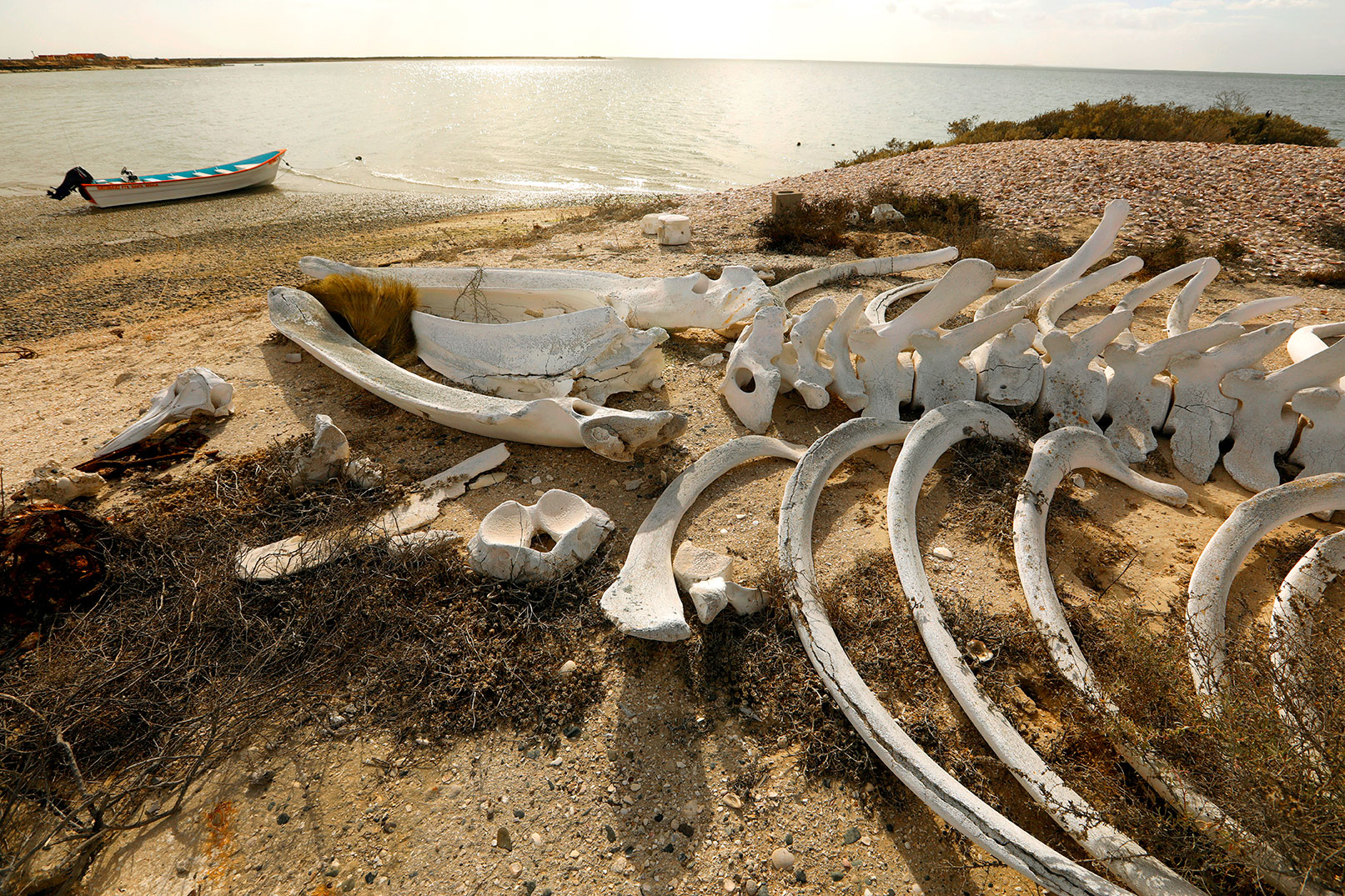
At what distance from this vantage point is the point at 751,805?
229 centimetres

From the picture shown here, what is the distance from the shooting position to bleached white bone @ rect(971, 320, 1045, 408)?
4.19m

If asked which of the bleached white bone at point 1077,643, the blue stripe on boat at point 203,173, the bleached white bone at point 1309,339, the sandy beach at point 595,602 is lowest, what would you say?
the sandy beach at point 595,602

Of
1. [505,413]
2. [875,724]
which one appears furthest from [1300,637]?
[505,413]

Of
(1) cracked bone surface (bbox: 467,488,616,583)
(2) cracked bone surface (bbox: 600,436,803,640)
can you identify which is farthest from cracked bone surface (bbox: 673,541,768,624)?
(1) cracked bone surface (bbox: 467,488,616,583)

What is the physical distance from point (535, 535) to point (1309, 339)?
5417 mm

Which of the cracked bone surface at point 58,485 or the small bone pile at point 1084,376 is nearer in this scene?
the cracked bone surface at point 58,485

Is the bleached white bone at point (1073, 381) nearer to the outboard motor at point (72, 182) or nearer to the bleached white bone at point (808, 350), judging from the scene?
the bleached white bone at point (808, 350)

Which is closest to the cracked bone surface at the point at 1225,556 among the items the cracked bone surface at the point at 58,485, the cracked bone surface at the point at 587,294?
the cracked bone surface at the point at 587,294

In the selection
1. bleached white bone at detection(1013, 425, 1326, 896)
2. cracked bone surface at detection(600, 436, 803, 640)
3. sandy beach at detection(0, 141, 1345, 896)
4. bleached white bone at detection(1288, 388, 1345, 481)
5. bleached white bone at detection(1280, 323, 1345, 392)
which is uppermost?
bleached white bone at detection(1280, 323, 1345, 392)

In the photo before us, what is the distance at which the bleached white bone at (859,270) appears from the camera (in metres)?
6.71

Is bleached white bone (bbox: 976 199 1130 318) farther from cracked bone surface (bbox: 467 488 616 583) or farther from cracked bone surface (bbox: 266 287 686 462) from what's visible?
cracked bone surface (bbox: 467 488 616 583)

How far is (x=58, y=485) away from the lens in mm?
3660

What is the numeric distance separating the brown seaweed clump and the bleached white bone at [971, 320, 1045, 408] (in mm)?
4473

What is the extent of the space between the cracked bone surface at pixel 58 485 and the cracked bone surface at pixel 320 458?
1.21 metres
